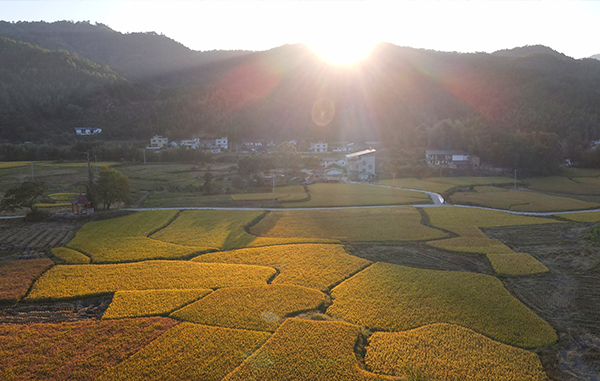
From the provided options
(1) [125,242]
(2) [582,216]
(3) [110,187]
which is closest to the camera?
(1) [125,242]

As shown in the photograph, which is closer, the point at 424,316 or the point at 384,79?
the point at 424,316

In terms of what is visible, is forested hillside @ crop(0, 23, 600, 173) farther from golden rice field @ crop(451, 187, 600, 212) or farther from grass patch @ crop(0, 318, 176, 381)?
grass patch @ crop(0, 318, 176, 381)

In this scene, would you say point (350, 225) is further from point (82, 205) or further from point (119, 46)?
point (119, 46)

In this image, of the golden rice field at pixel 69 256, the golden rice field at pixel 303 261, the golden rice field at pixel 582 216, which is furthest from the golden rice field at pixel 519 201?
the golden rice field at pixel 69 256

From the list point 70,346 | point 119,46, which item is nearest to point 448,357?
point 70,346

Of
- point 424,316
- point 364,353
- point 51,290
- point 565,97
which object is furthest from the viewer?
point 565,97

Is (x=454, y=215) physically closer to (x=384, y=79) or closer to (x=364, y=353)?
(x=364, y=353)

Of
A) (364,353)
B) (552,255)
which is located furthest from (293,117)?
(364,353)

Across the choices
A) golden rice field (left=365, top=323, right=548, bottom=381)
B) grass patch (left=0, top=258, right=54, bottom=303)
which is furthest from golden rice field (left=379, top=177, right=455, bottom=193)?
grass patch (left=0, top=258, right=54, bottom=303)
